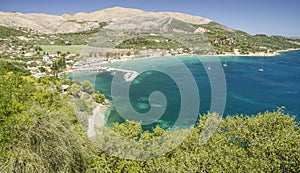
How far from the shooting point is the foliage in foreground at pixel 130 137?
5184 mm

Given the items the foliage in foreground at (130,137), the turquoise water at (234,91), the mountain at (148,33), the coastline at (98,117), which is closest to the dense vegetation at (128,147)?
the foliage in foreground at (130,137)

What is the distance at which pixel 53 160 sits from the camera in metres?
5.51

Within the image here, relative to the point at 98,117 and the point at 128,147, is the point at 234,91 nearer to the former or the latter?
the point at 98,117

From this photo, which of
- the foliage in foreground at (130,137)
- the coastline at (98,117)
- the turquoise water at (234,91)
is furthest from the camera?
the turquoise water at (234,91)

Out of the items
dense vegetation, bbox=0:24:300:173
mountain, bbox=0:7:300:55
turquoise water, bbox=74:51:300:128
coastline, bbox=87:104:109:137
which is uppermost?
mountain, bbox=0:7:300:55

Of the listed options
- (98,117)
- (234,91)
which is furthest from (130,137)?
(234,91)

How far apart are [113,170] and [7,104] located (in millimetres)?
4324

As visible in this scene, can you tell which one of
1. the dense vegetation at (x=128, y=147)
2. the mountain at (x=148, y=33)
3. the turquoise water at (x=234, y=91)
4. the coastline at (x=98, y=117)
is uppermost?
the mountain at (x=148, y=33)

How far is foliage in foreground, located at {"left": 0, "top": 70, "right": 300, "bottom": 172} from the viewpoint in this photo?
17.0ft

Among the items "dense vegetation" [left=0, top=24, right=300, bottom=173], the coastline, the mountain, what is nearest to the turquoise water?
the coastline

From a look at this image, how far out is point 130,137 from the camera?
9.50 meters

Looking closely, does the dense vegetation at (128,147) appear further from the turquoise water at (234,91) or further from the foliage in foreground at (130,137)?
the turquoise water at (234,91)

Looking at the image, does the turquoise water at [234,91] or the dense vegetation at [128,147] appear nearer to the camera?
the dense vegetation at [128,147]

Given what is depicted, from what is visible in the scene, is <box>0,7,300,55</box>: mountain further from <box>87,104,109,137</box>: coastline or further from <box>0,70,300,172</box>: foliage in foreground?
<box>0,70,300,172</box>: foliage in foreground
